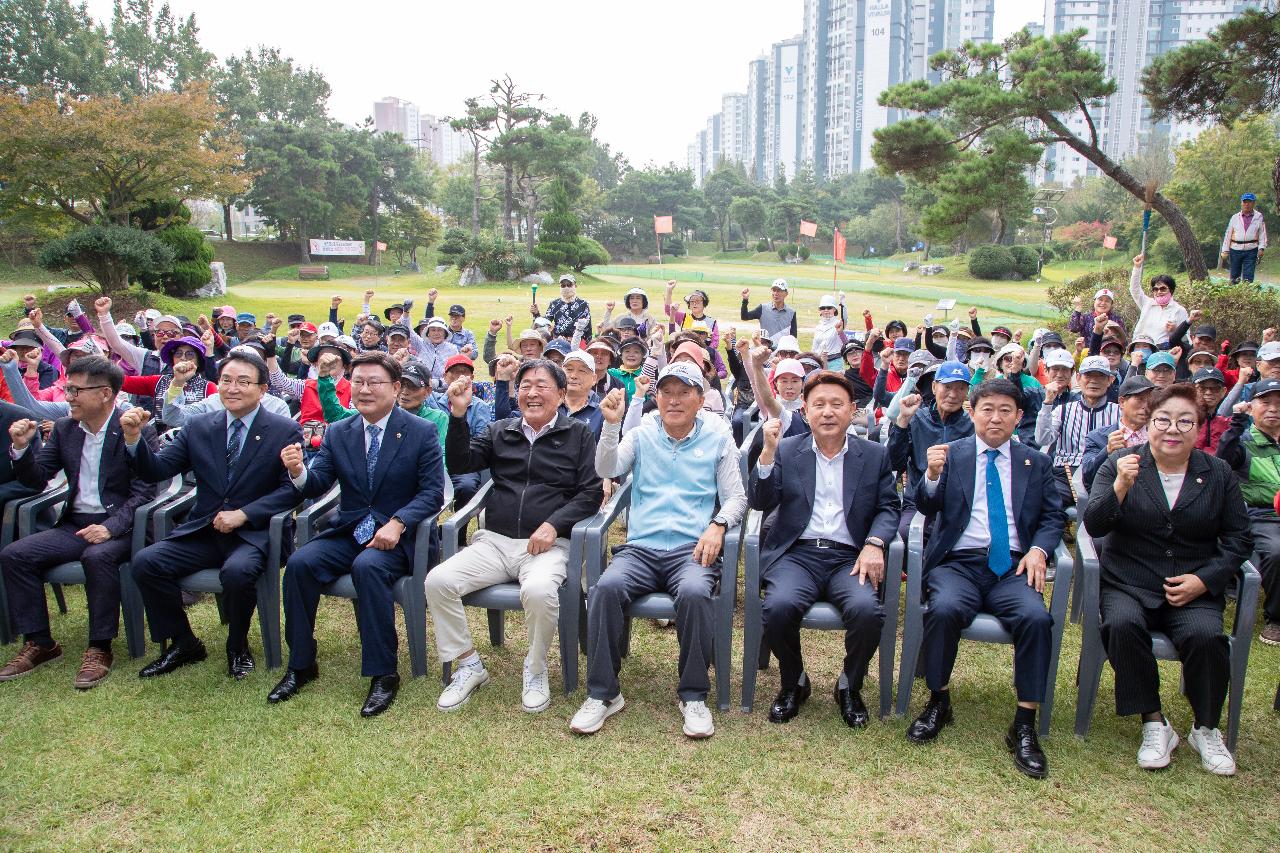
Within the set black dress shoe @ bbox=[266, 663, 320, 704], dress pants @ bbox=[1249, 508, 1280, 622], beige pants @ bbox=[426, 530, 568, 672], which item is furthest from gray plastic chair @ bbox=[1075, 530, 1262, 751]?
black dress shoe @ bbox=[266, 663, 320, 704]

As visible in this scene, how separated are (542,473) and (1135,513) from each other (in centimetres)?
271

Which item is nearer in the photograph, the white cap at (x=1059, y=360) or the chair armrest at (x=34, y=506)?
the chair armrest at (x=34, y=506)

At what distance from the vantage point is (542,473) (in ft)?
13.8

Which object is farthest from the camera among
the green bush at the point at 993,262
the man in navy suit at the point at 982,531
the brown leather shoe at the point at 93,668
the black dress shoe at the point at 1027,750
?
the green bush at the point at 993,262

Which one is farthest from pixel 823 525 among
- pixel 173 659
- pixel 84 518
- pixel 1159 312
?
pixel 1159 312

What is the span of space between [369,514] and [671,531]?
4.98 ft

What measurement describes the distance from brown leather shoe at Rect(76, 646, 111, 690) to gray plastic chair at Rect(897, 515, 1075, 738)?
150 inches

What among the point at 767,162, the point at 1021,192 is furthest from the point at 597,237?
the point at 767,162

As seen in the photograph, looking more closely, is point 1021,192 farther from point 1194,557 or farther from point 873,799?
point 873,799

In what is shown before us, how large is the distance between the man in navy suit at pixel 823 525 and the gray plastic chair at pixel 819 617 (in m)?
0.06

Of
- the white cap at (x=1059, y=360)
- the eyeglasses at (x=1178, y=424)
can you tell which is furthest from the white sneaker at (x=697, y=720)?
the white cap at (x=1059, y=360)

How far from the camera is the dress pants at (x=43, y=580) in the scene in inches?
165

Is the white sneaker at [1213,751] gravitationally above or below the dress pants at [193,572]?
below

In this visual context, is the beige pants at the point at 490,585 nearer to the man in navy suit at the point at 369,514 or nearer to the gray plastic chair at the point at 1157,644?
the man in navy suit at the point at 369,514
